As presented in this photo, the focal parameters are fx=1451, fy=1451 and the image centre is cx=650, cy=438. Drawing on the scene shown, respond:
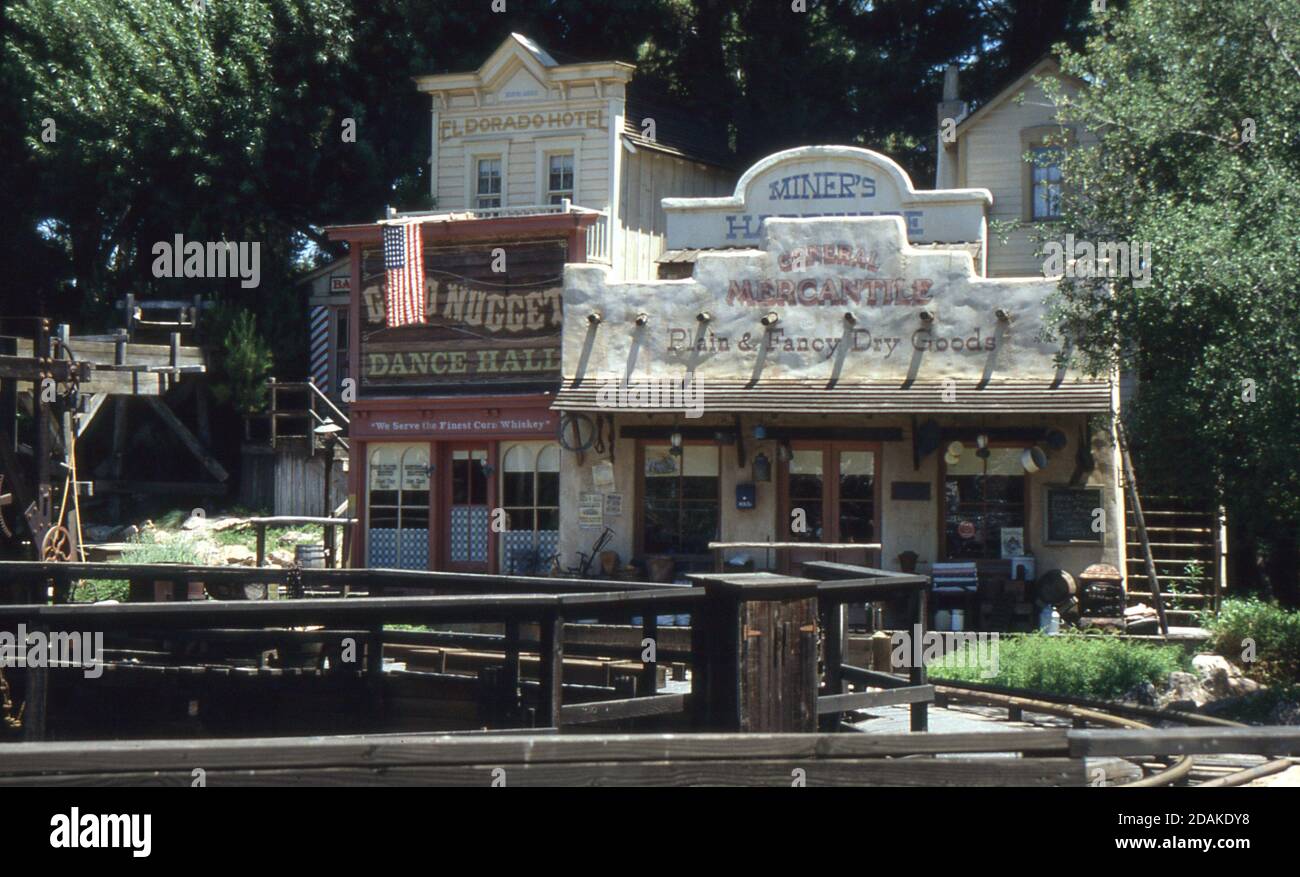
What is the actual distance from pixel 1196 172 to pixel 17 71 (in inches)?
1058

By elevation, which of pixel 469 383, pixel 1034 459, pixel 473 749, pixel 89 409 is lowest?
pixel 473 749

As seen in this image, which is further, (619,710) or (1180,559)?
(1180,559)

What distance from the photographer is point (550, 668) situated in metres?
6.71

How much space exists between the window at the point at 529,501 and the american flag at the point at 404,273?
8.68 ft

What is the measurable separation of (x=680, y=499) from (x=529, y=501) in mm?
2770

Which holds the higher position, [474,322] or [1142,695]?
[474,322]

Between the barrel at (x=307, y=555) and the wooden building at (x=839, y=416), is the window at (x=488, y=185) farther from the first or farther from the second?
the barrel at (x=307, y=555)

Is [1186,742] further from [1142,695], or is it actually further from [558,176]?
[558,176]

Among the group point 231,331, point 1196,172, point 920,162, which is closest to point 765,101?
point 920,162

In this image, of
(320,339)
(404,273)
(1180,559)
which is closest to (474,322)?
(404,273)

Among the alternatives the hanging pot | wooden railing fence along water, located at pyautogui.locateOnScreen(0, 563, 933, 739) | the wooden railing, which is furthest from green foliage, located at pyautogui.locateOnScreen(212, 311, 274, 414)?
the wooden railing

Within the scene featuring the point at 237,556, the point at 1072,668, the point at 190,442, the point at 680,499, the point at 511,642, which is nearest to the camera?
the point at 511,642

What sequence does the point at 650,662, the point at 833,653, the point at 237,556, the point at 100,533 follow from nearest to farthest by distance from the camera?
1. the point at 650,662
2. the point at 833,653
3. the point at 237,556
4. the point at 100,533

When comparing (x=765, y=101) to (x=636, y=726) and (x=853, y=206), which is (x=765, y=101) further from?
(x=636, y=726)
